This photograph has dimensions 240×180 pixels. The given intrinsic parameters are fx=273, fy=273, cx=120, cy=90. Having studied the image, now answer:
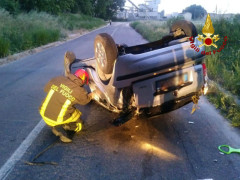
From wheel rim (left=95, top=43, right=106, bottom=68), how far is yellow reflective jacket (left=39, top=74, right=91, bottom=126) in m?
0.40

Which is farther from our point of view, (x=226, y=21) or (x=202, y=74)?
(x=226, y=21)

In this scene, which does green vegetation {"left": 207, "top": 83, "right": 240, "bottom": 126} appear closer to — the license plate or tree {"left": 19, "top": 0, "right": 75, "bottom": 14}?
the license plate

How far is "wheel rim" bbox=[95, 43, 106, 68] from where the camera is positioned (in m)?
3.65

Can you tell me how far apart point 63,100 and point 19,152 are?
90 cm

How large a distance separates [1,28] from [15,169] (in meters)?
14.4

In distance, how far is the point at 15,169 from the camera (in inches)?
127

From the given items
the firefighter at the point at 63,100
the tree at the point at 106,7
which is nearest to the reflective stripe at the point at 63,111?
the firefighter at the point at 63,100

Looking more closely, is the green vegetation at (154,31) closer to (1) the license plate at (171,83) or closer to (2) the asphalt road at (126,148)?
(2) the asphalt road at (126,148)

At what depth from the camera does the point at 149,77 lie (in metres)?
3.62

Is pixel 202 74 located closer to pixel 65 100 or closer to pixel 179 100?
pixel 179 100

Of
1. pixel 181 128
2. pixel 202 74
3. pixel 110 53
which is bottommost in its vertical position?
pixel 181 128

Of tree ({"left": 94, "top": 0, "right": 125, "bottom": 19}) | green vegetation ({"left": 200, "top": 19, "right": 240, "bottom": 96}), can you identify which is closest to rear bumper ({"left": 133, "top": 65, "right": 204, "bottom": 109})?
green vegetation ({"left": 200, "top": 19, "right": 240, "bottom": 96})

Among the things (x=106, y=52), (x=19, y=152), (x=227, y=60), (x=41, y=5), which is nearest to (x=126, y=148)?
(x=106, y=52)

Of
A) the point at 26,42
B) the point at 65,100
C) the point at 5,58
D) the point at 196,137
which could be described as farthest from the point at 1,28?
the point at 196,137
